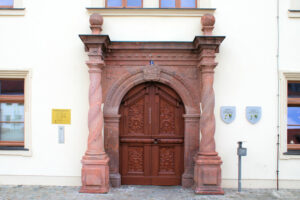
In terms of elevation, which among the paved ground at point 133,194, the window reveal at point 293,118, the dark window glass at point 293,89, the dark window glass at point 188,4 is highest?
the dark window glass at point 188,4

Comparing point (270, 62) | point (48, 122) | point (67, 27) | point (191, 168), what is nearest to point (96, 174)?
point (48, 122)

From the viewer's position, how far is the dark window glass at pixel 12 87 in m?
5.77

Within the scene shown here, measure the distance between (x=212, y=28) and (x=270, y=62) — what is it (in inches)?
59.8

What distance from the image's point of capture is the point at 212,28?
208 inches

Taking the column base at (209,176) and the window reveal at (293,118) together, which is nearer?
the column base at (209,176)

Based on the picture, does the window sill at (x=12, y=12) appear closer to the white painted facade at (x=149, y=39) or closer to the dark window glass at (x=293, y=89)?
the white painted facade at (x=149, y=39)

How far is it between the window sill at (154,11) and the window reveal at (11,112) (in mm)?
2439

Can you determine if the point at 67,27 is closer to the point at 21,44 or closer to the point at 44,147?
the point at 21,44

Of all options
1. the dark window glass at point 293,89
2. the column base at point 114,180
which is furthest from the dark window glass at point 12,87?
the dark window glass at point 293,89

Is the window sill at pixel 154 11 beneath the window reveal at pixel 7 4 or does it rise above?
beneath

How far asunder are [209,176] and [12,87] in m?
4.74

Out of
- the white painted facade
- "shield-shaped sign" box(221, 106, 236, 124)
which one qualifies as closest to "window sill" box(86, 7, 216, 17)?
the white painted facade

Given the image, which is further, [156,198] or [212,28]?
[212,28]

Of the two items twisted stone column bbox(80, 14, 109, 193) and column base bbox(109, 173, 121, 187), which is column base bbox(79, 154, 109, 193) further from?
column base bbox(109, 173, 121, 187)
